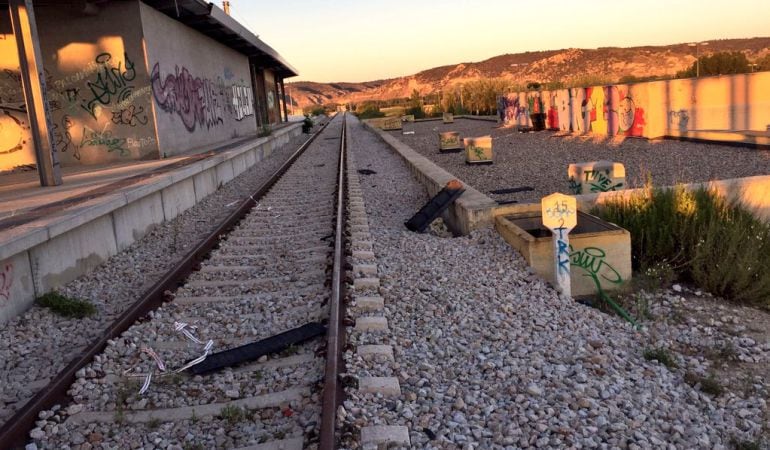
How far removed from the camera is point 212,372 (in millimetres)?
4785

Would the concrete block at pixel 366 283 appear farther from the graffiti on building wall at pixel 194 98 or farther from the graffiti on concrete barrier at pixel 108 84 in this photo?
the graffiti on concrete barrier at pixel 108 84

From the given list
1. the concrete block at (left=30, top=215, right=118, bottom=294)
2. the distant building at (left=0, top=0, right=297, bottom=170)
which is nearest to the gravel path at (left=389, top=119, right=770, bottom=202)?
the concrete block at (left=30, top=215, right=118, bottom=294)

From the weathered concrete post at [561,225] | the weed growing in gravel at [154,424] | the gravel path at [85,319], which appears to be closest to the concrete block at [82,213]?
the gravel path at [85,319]

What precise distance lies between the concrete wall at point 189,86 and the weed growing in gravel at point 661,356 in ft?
48.4

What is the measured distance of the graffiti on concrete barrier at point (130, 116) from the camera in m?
16.8

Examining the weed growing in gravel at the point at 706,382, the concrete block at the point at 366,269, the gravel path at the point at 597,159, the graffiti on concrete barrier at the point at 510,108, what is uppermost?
the graffiti on concrete barrier at the point at 510,108

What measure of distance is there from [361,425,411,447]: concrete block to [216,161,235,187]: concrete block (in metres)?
13.3

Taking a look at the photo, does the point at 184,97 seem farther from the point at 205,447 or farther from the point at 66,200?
the point at 205,447

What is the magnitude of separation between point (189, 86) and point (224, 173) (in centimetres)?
510

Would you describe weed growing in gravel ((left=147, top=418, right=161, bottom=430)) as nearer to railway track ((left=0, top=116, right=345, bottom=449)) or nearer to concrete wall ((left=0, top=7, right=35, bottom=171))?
railway track ((left=0, top=116, right=345, bottom=449))

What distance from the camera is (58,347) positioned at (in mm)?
5598

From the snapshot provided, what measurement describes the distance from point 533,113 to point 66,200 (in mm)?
24481

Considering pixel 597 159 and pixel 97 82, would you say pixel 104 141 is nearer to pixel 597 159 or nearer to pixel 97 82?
pixel 97 82

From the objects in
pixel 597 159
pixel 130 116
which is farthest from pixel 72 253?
pixel 597 159
